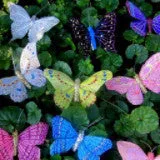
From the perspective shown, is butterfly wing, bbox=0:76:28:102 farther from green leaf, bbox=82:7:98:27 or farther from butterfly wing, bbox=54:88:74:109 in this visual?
green leaf, bbox=82:7:98:27

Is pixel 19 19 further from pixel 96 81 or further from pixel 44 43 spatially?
pixel 96 81

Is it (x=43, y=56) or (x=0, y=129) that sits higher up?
(x=43, y=56)

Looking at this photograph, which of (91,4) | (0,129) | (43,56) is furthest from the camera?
(91,4)

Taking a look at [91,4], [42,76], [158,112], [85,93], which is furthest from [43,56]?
[158,112]

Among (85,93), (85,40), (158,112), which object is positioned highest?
(85,40)

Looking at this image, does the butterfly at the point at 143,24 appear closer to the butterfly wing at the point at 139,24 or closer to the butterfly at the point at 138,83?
the butterfly wing at the point at 139,24

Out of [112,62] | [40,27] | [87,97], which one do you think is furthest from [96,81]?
[40,27]

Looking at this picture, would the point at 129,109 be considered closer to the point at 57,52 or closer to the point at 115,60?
the point at 115,60
